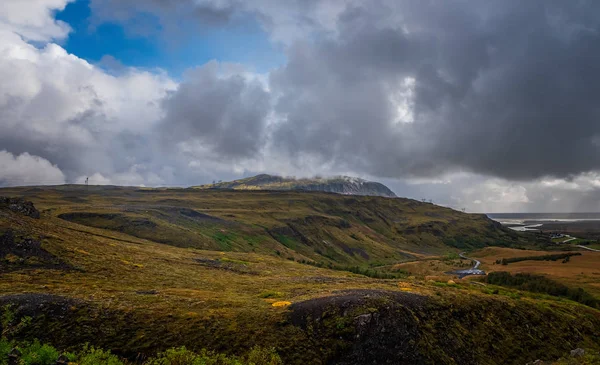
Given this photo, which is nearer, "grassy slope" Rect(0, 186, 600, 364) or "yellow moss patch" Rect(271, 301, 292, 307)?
"grassy slope" Rect(0, 186, 600, 364)

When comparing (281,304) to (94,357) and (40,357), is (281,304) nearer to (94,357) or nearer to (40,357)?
(94,357)

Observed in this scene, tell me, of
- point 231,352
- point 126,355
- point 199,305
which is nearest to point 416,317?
point 231,352

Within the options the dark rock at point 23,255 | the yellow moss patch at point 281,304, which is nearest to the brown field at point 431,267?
the yellow moss patch at point 281,304

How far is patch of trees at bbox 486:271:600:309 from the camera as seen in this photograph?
220 feet

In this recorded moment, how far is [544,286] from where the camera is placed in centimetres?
7912

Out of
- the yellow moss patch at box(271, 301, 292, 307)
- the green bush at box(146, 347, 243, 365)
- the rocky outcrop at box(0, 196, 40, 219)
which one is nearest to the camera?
the green bush at box(146, 347, 243, 365)

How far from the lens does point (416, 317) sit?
74.1ft

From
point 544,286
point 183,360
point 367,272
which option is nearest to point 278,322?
point 183,360

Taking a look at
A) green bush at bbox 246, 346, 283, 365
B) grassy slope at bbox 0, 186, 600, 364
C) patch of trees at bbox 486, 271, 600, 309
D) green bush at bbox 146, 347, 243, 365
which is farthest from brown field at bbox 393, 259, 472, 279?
green bush at bbox 146, 347, 243, 365

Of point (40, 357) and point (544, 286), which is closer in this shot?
point (40, 357)

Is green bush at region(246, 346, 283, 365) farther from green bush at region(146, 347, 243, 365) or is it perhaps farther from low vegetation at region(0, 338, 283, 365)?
green bush at region(146, 347, 243, 365)

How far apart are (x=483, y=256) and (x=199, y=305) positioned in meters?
204

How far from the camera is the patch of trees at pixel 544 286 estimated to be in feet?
220

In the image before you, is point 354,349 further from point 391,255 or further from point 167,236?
point 391,255
